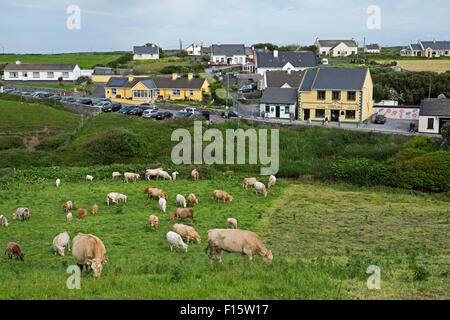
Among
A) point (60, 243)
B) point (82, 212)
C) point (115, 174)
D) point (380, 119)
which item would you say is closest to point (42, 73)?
point (115, 174)

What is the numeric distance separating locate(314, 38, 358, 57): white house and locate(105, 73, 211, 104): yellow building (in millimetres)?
73758

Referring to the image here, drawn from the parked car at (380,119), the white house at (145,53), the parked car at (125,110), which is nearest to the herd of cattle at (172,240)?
the parked car at (380,119)

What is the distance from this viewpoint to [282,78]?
250 feet

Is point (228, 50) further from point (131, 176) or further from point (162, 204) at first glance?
point (162, 204)

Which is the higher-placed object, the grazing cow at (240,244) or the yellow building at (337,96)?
the yellow building at (337,96)

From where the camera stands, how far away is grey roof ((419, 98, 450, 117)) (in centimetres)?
4953

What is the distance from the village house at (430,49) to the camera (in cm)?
13450

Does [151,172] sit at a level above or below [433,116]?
below

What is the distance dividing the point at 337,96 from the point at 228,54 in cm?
6965

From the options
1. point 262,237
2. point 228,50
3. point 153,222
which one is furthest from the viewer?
point 228,50

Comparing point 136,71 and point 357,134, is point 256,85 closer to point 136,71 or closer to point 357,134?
point 136,71

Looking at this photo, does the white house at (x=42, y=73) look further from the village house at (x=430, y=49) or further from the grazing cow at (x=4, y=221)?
the village house at (x=430, y=49)

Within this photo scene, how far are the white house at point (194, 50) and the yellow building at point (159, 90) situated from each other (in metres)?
75.1

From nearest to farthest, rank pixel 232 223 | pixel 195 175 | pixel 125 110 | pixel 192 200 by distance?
pixel 232 223
pixel 192 200
pixel 195 175
pixel 125 110
